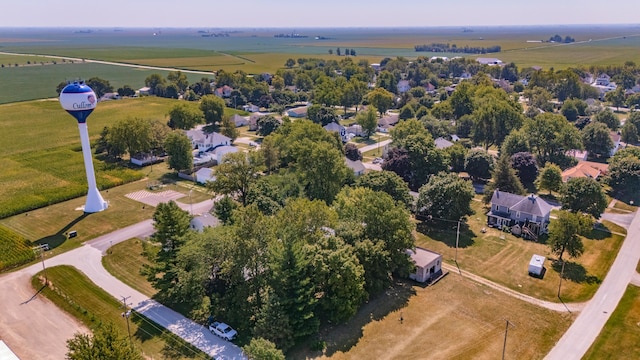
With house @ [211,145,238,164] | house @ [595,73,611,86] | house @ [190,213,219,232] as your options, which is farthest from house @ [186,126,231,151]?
house @ [595,73,611,86]

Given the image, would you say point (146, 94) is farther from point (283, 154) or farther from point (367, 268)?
point (367, 268)

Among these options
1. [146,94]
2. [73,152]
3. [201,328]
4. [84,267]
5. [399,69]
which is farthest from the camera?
[399,69]

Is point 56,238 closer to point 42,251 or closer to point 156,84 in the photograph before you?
point 42,251

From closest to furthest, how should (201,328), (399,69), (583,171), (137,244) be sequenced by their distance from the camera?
(201,328) → (137,244) → (583,171) → (399,69)

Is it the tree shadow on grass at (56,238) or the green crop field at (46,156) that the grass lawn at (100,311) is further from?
the green crop field at (46,156)

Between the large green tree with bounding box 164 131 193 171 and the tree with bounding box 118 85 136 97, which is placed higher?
the tree with bounding box 118 85 136 97

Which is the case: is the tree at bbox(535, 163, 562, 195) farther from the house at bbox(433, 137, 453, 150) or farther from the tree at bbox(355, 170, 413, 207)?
the house at bbox(433, 137, 453, 150)

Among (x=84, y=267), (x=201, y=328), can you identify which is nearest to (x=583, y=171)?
(x=201, y=328)
